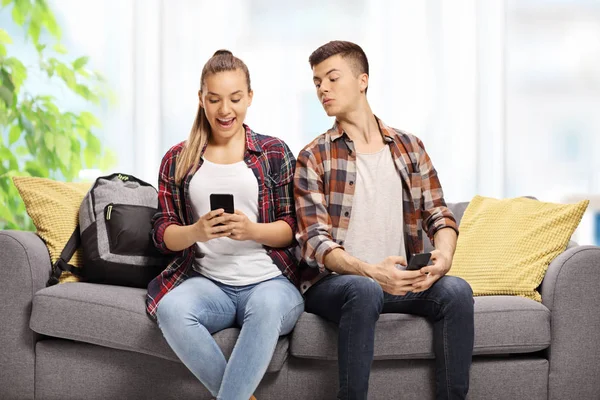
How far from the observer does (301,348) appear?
2.16 m

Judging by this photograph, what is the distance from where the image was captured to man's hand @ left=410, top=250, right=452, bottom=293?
2072 millimetres

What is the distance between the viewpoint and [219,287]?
2.19 meters

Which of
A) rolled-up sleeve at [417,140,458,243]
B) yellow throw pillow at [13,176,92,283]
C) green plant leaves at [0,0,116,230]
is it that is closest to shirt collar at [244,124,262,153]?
rolled-up sleeve at [417,140,458,243]

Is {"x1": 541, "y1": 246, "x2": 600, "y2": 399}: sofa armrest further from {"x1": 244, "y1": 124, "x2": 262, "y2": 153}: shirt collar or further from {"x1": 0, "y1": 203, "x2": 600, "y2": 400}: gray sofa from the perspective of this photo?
{"x1": 244, "y1": 124, "x2": 262, "y2": 153}: shirt collar

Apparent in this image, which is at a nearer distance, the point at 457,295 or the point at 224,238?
the point at 457,295

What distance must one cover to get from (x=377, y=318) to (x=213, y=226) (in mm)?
524

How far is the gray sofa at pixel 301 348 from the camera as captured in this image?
2.17 meters

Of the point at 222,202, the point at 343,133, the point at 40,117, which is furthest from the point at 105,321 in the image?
the point at 40,117

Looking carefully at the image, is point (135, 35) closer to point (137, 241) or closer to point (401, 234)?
point (137, 241)

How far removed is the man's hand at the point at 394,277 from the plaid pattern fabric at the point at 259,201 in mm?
309

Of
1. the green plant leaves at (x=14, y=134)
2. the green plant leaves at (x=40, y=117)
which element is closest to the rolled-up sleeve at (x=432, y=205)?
the green plant leaves at (x=40, y=117)

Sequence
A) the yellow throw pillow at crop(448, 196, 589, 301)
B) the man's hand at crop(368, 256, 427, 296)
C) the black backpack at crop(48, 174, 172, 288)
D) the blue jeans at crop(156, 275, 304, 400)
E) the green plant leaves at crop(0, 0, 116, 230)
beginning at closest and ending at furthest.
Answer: the blue jeans at crop(156, 275, 304, 400) → the man's hand at crop(368, 256, 427, 296) → the yellow throw pillow at crop(448, 196, 589, 301) → the black backpack at crop(48, 174, 172, 288) → the green plant leaves at crop(0, 0, 116, 230)

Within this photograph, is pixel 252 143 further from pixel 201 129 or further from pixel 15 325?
pixel 15 325

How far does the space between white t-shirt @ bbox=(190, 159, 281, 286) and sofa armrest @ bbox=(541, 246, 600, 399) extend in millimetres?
879
